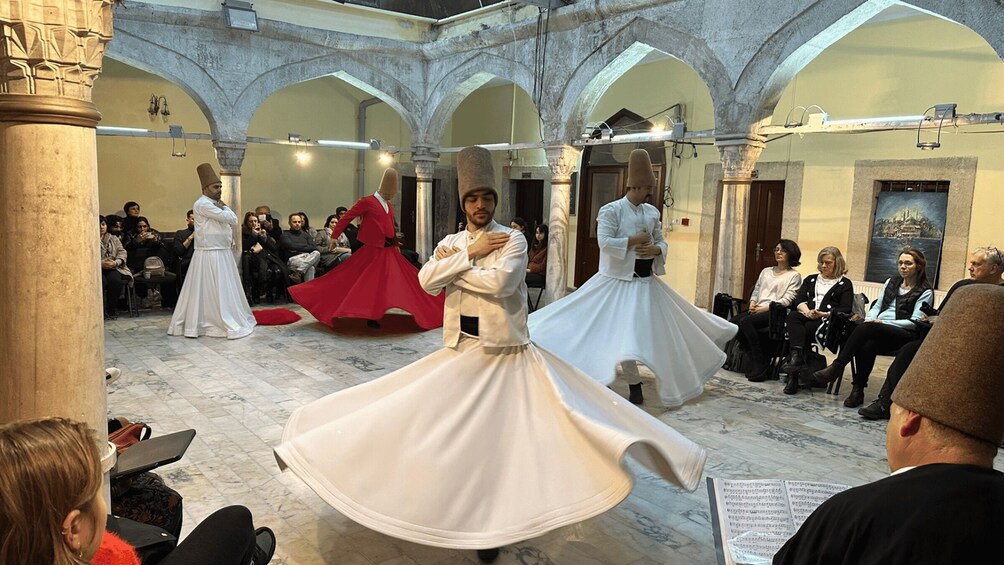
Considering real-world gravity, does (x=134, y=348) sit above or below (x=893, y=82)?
below

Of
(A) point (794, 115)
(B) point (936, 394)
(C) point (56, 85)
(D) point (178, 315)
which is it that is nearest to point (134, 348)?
(D) point (178, 315)

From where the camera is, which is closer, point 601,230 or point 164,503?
point 164,503

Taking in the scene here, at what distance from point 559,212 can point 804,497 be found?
6985 millimetres

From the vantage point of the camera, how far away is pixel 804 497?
2.70m

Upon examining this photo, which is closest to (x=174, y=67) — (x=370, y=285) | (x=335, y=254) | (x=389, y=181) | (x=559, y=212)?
(x=335, y=254)

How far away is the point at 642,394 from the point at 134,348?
4.85 m

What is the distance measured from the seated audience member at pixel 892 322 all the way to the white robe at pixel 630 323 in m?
1.09

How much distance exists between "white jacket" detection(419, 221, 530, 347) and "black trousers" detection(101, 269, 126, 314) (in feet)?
21.4

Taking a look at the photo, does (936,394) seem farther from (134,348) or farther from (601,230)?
(134,348)

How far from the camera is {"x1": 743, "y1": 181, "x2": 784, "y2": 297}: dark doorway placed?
10117 mm

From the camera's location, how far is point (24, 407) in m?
2.29

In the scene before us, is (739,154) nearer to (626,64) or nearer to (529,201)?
(626,64)

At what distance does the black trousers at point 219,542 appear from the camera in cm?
185

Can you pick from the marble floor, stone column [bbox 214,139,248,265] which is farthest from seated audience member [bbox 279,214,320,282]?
the marble floor
